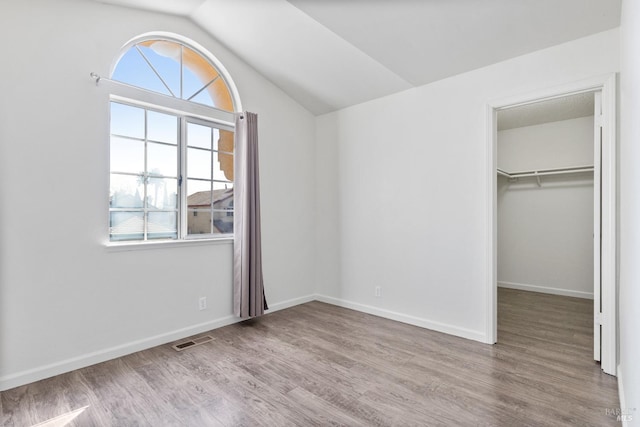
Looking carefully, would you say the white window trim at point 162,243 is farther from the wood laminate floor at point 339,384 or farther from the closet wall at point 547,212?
the closet wall at point 547,212

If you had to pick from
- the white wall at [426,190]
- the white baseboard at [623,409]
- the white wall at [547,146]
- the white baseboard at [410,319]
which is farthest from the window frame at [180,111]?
the white wall at [547,146]

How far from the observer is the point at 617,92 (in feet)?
7.48

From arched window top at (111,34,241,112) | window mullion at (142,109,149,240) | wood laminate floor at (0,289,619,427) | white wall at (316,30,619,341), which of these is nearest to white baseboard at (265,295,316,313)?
white wall at (316,30,619,341)

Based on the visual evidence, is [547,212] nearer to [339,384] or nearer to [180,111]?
[339,384]

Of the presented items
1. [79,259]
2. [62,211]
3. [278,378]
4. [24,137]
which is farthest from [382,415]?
[24,137]

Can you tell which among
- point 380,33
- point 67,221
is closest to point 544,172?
point 380,33

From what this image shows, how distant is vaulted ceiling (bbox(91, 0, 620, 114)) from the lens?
2.28 meters

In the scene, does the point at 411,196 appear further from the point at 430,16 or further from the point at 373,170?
the point at 430,16

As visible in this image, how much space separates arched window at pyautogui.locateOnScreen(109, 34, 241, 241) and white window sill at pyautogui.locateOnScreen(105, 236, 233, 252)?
10 cm

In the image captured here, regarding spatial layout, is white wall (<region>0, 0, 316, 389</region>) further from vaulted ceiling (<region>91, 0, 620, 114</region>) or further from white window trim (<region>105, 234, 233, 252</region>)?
vaulted ceiling (<region>91, 0, 620, 114</region>)

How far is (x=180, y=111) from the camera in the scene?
10.1 ft

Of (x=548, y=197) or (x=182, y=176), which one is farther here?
(x=548, y=197)

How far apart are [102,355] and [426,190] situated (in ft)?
10.5

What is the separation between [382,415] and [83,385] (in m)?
1.99
